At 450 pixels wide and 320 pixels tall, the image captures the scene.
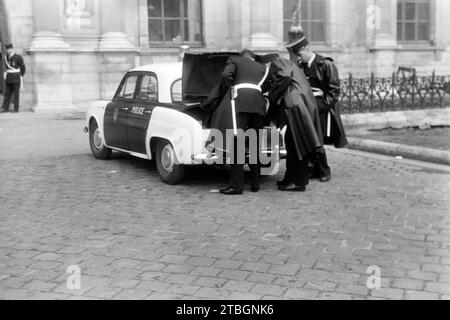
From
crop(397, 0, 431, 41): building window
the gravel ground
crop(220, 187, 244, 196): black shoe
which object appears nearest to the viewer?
crop(220, 187, 244, 196): black shoe

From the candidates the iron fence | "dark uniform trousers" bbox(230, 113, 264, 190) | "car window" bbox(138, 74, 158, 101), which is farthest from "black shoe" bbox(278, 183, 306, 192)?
the iron fence

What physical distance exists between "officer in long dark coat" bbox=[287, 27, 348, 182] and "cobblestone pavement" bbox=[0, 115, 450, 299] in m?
0.39

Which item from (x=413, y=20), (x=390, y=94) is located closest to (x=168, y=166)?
(x=390, y=94)

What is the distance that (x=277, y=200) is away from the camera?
7379 millimetres

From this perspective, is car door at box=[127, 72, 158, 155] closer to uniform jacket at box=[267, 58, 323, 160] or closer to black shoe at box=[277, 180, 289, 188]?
uniform jacket at box=[267, 58, 323, 160]

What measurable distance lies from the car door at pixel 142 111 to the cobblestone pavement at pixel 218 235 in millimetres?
470

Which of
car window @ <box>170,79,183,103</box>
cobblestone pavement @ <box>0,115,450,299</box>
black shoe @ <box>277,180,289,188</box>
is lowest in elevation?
cobblestone pavement @ <box>0,115,450,299</box>

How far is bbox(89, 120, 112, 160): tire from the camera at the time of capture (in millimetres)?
10055

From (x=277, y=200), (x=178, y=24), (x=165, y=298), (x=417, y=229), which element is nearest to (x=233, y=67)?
(x=277, y=200)

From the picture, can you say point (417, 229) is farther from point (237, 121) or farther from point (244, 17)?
point (244, 17)

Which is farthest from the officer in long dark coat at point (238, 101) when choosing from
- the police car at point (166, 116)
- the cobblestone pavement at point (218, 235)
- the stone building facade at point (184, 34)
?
the stone building facade at point (184, 34)

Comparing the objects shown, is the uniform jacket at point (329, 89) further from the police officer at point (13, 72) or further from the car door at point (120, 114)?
the police officer at point (13, 72)

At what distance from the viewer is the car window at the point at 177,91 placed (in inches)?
332

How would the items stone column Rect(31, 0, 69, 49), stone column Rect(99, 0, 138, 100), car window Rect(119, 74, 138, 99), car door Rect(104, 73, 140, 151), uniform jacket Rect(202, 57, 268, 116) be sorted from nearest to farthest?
uniform jacket Rect(202, 57, 268, 116) < car door Rect(104, 73, 140, 151) < car window Rect(119, 74, 138, 99) < stone column Rect(31, 0, 69, 49) < stone column Rect(99, 0, 138, 100)
